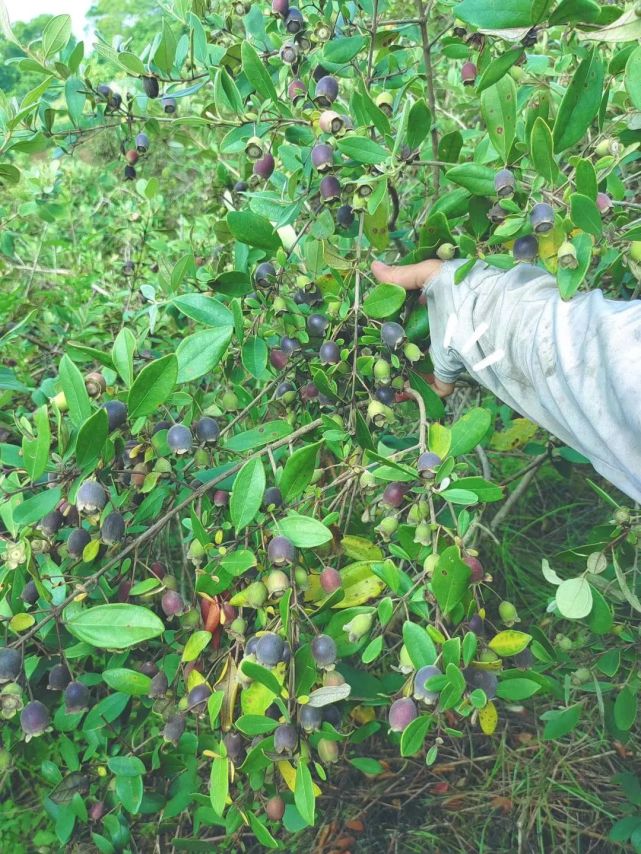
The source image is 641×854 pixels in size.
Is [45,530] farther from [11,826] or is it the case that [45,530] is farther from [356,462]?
[11,826]

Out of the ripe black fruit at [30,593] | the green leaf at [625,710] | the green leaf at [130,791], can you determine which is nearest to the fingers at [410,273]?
the ripe black fruit at [30,593]

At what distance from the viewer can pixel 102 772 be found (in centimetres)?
113

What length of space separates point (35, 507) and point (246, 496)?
0.79 ft

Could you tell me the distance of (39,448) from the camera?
759 millimetres

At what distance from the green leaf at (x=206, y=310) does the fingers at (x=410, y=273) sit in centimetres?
27

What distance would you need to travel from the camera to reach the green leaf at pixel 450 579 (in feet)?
2.44

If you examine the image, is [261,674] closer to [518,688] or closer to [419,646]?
[419,646]

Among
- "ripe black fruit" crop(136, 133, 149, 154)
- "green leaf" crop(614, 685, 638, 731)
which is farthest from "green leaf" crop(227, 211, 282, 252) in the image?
"green leaf" crop(614, 685, 638, 731)

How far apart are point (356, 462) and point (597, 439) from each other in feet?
1.14

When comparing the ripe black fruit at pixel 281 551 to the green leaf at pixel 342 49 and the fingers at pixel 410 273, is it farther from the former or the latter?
the green leaf at pixel 342 49

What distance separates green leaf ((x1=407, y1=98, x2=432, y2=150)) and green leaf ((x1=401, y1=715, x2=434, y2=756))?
74 centimetres

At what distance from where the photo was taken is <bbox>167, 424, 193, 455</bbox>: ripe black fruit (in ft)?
2.84

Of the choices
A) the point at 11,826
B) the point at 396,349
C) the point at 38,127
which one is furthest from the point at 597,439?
the point at 11,826

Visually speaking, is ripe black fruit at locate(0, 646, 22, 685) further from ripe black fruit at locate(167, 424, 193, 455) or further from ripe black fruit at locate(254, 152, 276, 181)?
ripe black fruit at locate(254, 152, 276, 181)
